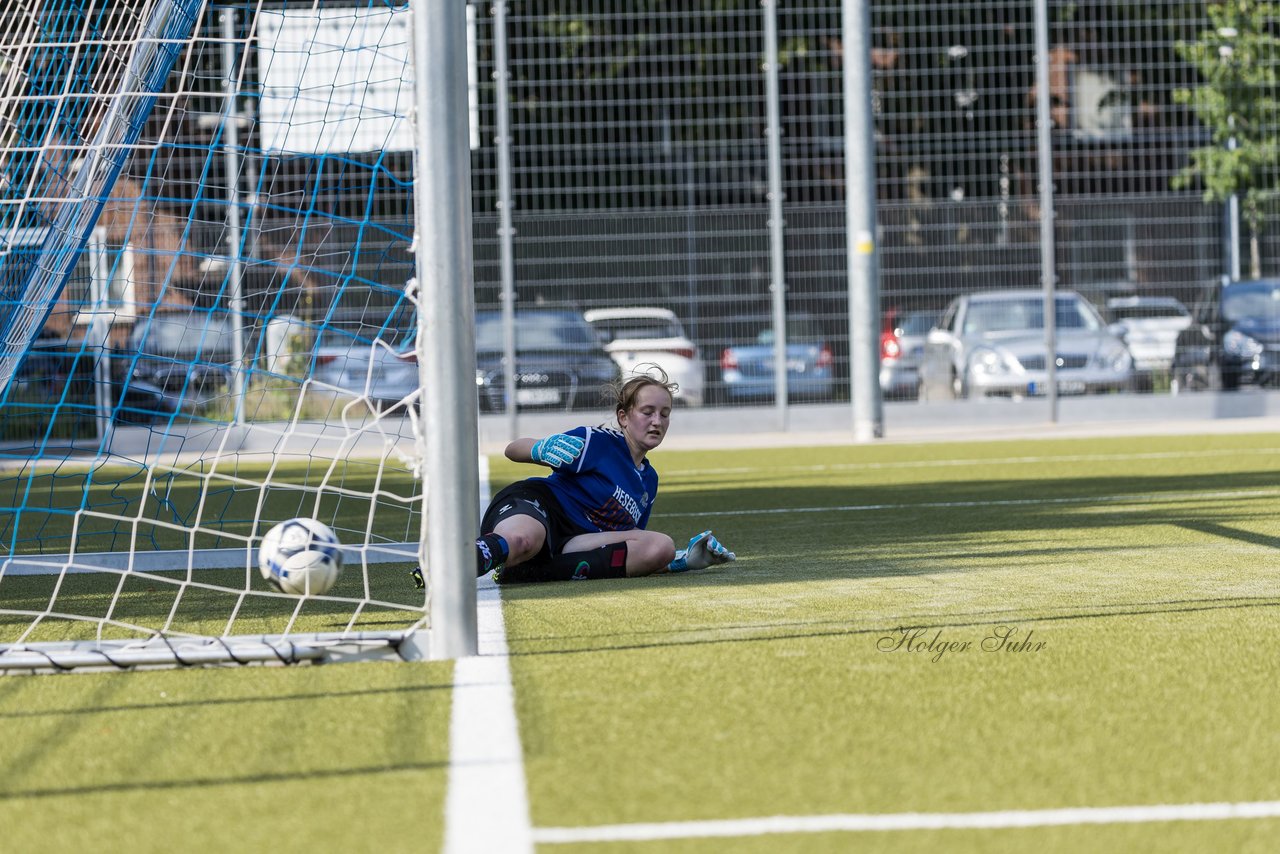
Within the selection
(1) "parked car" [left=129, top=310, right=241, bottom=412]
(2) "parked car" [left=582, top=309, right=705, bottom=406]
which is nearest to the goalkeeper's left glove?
(1) "parked car" [left=129, top=310, right=241, bottom=412]

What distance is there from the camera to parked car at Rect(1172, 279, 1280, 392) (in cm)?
1744

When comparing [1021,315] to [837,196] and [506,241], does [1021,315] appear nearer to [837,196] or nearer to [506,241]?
[837,196]

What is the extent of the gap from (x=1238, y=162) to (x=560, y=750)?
51.7 feet

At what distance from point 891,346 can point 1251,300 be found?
3855mm

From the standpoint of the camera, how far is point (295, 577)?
4816 mm

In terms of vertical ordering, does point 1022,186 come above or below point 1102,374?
above

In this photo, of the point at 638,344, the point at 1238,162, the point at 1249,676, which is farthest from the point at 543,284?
the point at 1249,676

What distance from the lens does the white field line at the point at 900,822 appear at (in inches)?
103

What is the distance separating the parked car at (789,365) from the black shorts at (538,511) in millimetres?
11118

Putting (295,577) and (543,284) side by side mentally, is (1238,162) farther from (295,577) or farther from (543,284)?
(295,577)

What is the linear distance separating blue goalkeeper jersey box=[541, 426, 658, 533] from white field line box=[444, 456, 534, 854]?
5.36 feet

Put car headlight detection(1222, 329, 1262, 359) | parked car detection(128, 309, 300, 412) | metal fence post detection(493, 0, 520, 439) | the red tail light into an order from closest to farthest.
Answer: parked car detection(128, 309, 300, 412) → metal fence post detection(493, 0, 520, 439) → the red tail light → car headlight detection(1222, 329, 1262, 359)

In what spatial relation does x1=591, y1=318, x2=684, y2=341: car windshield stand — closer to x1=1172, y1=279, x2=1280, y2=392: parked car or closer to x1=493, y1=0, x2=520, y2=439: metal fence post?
x1=493, y1=0, x2=520, y2=439: metal fence post

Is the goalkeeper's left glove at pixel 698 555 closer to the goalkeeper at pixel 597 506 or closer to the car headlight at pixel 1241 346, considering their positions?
the goalkeeper at pixel 597 506
